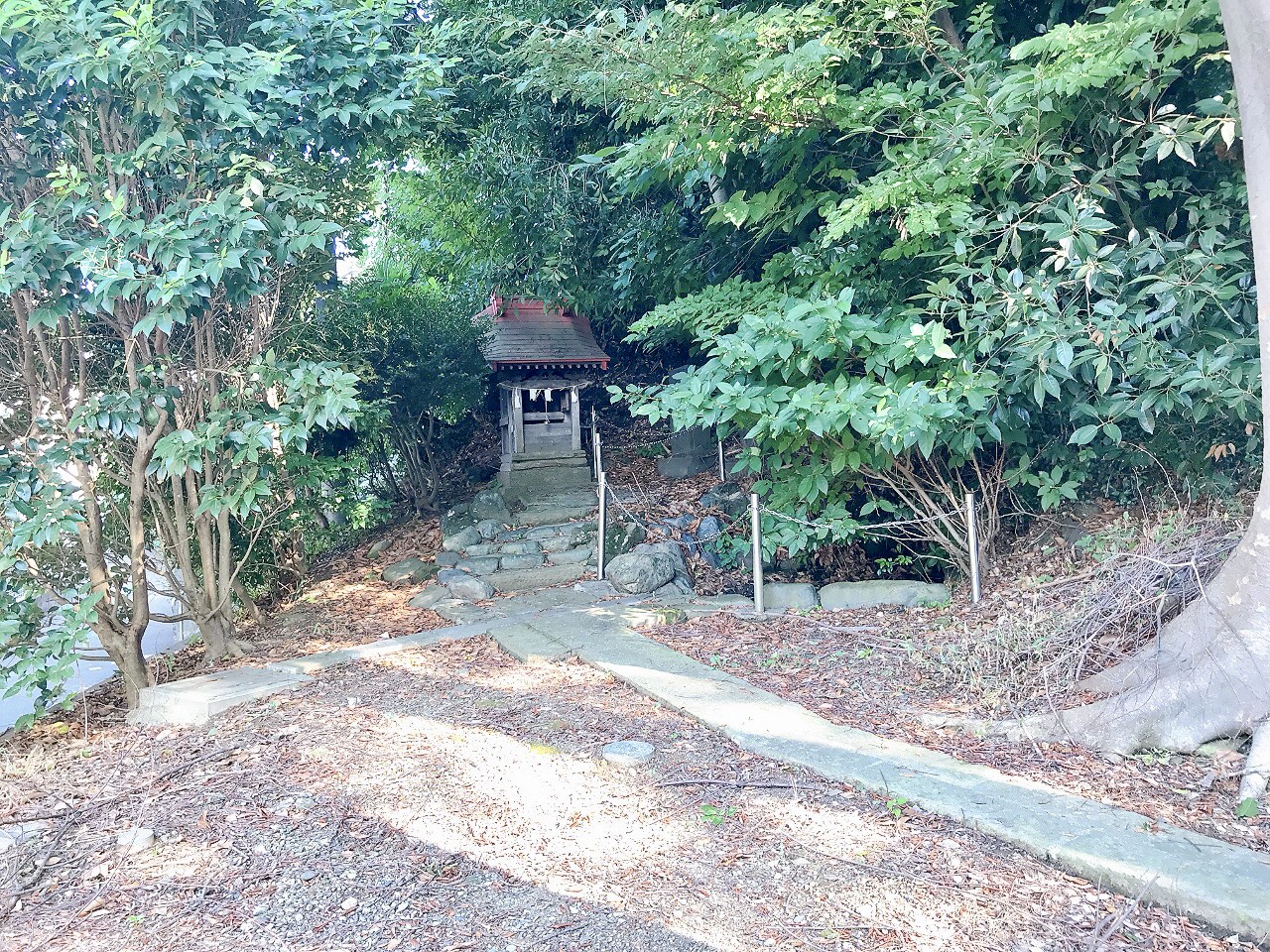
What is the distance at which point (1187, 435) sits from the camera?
214 inches

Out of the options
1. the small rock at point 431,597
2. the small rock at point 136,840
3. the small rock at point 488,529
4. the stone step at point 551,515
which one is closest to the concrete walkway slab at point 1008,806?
the small rock at point 136,840

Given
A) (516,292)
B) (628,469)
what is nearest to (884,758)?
(516,292)

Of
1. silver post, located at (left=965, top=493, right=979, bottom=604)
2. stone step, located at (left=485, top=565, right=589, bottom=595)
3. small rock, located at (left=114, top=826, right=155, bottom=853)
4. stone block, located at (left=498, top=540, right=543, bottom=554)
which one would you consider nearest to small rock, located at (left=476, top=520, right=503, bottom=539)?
stone block, located at (left=498, top=540, right=543, bottom=554)

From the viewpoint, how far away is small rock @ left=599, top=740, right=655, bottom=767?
382 centimetres

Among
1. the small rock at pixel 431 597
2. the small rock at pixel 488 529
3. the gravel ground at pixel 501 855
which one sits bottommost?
the small rock at pixel 431 597

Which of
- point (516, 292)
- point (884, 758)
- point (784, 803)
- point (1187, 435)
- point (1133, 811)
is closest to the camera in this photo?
point (1133, 811)

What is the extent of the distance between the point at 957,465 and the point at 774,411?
1494 mm

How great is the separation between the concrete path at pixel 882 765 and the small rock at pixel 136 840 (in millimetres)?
1495

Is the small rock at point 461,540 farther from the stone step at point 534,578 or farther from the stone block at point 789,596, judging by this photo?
the stone block at point 789,596

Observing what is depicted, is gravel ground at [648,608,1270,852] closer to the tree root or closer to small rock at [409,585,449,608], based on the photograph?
the tree root

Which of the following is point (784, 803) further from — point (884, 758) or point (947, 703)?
point (947, 703)

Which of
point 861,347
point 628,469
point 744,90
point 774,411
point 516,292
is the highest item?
point 744,90

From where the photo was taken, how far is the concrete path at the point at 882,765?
271 centimetres

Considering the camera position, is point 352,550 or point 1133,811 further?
point 352,550
